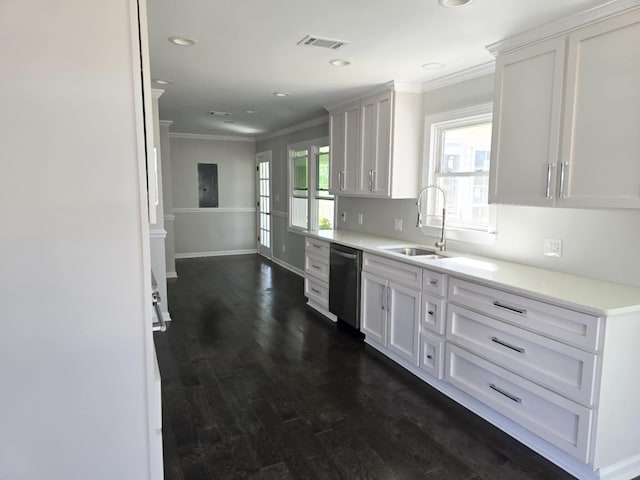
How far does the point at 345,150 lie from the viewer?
4.64 meters

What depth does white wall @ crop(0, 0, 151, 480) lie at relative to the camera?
1.23 metres

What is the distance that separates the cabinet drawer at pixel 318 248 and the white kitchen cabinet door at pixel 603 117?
2.54 meters

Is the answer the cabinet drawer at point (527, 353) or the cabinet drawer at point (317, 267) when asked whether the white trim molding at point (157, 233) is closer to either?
the cabinet drawer at point (317, 267)

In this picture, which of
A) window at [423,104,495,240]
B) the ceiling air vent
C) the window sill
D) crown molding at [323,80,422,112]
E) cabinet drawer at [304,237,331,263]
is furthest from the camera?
cabinet drawer at [304,237,331,263]

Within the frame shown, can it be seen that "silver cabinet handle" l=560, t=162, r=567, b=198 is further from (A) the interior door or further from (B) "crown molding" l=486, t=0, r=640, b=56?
Result: (A) the interior door

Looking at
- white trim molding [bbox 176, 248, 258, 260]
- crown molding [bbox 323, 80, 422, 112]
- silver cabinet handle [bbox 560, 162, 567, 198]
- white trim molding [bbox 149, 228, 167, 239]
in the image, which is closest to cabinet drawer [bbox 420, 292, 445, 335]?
silver cabinet handle [bbox 560, 162, 567, 198]

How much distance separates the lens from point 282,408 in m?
2.77

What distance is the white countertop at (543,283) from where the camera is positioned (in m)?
2.00

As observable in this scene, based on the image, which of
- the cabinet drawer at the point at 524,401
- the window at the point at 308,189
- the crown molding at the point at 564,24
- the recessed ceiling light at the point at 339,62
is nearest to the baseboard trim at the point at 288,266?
the window at the point at 308,189

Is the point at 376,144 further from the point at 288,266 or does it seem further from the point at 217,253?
the point at 217,253

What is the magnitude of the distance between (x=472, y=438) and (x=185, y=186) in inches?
276

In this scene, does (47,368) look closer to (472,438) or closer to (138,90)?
(138,90)

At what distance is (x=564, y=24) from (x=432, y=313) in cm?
195

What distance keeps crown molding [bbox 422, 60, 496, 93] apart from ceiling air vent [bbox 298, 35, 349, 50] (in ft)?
3.89
